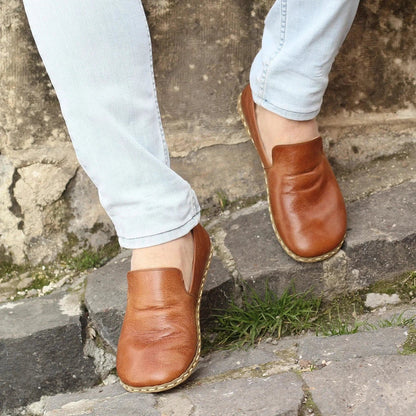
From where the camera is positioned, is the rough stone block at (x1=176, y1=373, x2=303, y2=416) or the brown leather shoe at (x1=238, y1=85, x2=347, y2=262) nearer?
the rough stone block at (x1=176, y1=373, x2=303, y2=416)

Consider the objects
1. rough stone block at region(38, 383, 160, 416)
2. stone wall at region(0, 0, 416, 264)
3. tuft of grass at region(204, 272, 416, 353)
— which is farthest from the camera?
stone wall at region(0, 0, 416, 264)

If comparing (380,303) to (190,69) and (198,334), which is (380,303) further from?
(190,69)

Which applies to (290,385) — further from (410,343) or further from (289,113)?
(289,113)

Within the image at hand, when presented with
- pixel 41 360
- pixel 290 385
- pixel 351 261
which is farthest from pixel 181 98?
pixel 290 385

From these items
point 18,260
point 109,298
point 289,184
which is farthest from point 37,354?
point 289,184

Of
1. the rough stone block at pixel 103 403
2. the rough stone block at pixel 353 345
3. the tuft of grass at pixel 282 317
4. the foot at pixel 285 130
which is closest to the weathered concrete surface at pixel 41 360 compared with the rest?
the rough stone block at pixel 103 403

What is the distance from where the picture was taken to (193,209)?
4.80 feet

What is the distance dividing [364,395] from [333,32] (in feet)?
2.60

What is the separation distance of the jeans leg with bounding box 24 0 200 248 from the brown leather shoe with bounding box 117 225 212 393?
3.8 inches

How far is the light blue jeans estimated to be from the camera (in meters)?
1.33

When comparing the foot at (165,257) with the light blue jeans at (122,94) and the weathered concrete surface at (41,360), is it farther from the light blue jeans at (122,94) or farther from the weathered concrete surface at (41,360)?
the weathered concrete surface at (41,360)

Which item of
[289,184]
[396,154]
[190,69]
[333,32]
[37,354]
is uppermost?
[333,32]

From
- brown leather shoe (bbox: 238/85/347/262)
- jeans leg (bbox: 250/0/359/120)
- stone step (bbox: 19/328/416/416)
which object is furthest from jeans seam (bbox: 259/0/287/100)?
stone step (bbox: 19/328/416/416)

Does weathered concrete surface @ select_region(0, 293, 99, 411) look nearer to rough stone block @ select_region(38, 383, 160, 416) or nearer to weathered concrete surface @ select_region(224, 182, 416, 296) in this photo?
rough stone block @ select_region(38, 383, 160, 416)
